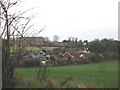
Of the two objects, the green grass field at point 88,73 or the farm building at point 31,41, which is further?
the farm building at point 31,41

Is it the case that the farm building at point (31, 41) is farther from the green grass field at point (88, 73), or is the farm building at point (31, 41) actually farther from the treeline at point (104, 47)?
the treeline at point (104, 47)

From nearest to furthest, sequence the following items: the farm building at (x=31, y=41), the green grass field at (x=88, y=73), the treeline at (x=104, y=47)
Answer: the treeline at (x=104, y=47)
the green grass field at (x=88, y=73)
the farm building at (x=31, y=41)

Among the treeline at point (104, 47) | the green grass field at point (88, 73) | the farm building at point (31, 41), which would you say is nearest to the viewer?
the treeline at point (104, 47)

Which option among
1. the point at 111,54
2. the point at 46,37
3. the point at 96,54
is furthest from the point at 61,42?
the point at 111,54

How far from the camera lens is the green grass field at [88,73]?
9.27m

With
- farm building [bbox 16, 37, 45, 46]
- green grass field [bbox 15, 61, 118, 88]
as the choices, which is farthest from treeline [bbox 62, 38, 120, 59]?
farm building [bbox 16, 37, 45, 46]

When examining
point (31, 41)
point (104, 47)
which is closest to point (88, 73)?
point (104, 47)

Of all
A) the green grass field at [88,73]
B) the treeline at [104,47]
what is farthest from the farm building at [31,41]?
the treeline at [104,47]

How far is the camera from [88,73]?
1080cm

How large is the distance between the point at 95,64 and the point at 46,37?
6.89ft

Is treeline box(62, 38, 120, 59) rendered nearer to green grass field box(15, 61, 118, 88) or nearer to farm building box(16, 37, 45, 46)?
green grass field box(15, 61, 118, 88)

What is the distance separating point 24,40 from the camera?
966 centimetres

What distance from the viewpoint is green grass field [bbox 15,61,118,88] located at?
9266mm

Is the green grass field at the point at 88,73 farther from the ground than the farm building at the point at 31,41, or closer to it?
closer to it
